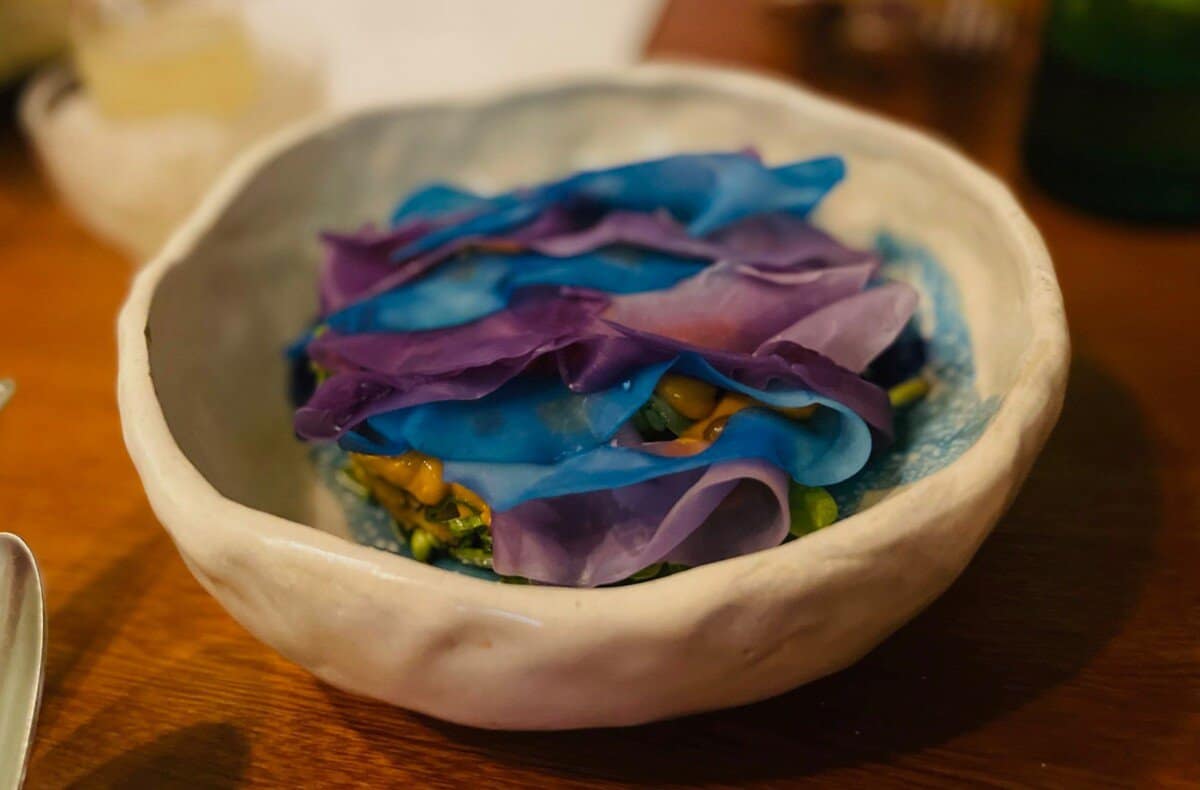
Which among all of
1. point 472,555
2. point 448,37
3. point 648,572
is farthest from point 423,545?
point 448,37

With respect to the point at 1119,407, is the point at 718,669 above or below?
above

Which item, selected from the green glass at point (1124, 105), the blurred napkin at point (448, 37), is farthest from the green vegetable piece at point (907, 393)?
the blurred napkin at point (448, 37)

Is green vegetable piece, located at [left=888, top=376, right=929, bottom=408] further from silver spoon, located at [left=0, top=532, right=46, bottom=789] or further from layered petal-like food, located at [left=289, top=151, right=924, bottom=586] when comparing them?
silver spoon, located at [left=0, top=532, right=46, bottom=789]

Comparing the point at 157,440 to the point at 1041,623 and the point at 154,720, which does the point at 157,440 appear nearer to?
the point at 154,720

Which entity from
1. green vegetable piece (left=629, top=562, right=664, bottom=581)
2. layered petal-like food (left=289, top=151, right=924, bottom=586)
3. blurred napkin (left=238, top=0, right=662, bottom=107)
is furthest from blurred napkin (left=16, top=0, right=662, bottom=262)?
green vegetable piece (left=629, top=562, right=664, bottom=581)

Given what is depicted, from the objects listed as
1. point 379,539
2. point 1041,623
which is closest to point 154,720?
point 379,539

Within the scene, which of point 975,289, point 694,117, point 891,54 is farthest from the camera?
point 891,54
